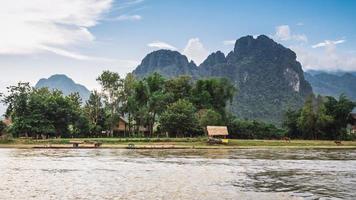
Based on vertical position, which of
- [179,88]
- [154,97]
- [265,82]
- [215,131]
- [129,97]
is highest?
[265,82]

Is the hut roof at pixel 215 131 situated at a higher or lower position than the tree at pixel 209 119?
lower

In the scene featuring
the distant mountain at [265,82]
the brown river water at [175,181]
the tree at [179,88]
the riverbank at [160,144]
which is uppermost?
the distant mountain at [265,82]

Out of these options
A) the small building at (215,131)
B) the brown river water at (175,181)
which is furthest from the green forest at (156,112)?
the brown river water at (175,181)

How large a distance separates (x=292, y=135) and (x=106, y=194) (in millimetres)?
70033

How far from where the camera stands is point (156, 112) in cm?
8150

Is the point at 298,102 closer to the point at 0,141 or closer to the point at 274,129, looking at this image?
the point at 274,129

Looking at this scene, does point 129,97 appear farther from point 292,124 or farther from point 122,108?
point 292,124

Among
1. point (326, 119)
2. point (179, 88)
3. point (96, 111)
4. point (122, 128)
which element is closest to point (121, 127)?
point (122, 128)

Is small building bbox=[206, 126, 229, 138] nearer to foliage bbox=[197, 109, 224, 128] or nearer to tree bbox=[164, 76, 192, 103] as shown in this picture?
foliage bbox=[197, 109, 224, 128]

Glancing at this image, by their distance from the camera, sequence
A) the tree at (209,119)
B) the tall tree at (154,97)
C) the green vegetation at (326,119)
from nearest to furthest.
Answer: the tree at (209,119), the green vegetation at (326,119), the tall tree at (154,97)

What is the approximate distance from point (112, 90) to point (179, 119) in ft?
55.6

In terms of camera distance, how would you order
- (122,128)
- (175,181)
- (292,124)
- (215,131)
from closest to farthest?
1. (175,181)
2. (215,131)
3. (292,124)
4. (122,128)

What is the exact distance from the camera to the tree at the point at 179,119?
243ft

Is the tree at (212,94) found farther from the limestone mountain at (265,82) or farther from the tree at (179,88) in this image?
the limestone mountain at (265,82)
